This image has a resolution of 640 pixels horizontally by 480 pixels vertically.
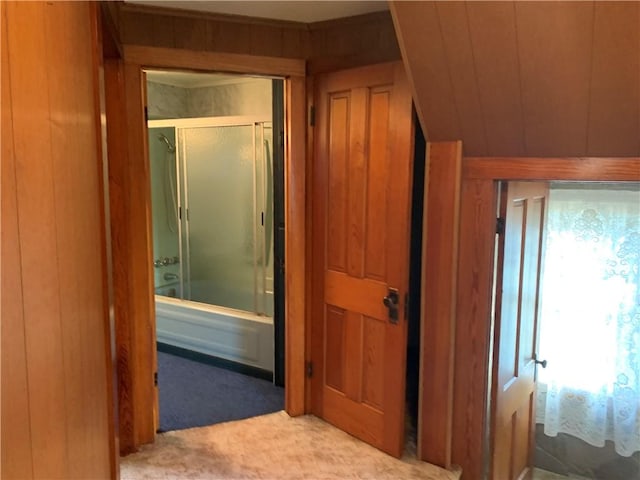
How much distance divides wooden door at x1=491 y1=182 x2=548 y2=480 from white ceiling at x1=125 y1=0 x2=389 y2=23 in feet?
3.61

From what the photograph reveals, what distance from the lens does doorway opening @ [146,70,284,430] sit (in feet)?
11.6

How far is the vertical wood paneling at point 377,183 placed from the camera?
2549 millimetres

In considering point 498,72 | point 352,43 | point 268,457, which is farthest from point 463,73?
point 268,457

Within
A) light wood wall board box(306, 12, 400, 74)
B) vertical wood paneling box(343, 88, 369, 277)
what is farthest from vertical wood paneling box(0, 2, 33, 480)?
light wood wall board box(306, 12, 400, 74)

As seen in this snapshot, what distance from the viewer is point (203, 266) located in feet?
14.7

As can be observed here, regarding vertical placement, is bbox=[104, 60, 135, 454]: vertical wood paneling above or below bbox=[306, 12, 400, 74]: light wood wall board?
below

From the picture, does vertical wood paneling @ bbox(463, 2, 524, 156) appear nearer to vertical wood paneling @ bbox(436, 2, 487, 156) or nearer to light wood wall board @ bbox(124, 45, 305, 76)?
vertical wood paneling @ bbox(436, 2, 487, 156)

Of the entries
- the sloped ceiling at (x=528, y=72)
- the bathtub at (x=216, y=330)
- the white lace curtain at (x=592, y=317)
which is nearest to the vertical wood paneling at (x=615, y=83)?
the sloped ceiling at (x=528, y=72)

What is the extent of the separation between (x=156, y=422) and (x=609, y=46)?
267 centimetres

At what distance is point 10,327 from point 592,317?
9.59 ft

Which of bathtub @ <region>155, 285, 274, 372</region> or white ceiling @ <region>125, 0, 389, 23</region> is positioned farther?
bathtub @ <region>155, 285, 274, 372</region>

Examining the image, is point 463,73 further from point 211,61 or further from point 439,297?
point 211,61

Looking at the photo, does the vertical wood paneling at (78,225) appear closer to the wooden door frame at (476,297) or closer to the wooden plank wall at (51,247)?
the wooden plank wall at (51,247)

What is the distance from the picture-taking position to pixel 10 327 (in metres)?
0.85
